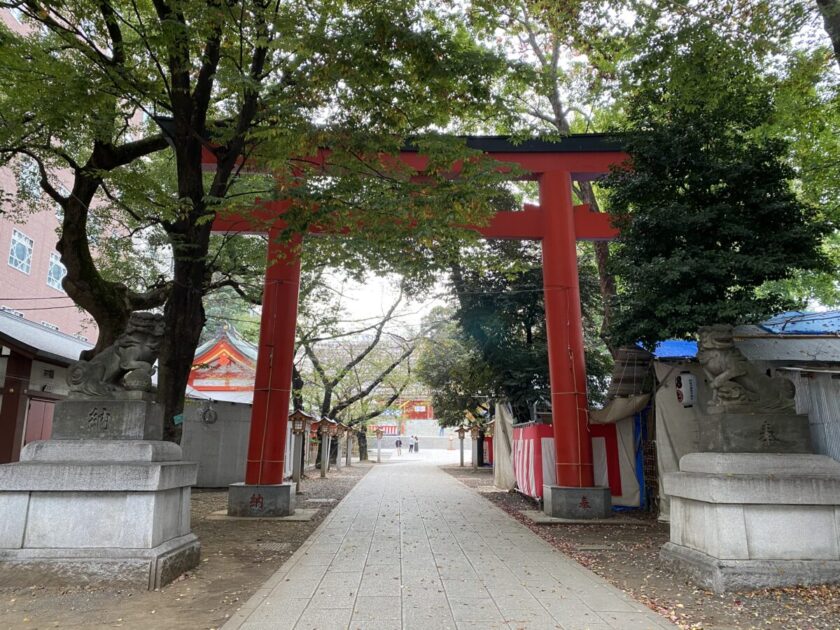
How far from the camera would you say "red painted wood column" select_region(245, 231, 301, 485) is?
10.9 m

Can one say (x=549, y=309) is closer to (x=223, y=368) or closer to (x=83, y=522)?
(x=83, y=522)

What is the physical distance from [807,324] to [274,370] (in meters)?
10.6

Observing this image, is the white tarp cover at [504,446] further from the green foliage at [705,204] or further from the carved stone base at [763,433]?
the carved stone base at [763,433]

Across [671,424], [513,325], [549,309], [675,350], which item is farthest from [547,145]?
[671,424]

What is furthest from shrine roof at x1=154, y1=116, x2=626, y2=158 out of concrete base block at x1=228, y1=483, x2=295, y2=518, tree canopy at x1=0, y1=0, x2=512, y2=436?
concrete base block at x1=228, y1=483, x2=295, y2=518

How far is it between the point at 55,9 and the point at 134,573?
7984 mm

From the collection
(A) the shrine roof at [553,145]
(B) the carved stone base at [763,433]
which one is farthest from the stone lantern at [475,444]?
(B) the carved stone base at [763,433]

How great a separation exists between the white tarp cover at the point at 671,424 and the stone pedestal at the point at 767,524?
4606mm

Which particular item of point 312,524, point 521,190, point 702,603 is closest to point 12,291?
point 312,524

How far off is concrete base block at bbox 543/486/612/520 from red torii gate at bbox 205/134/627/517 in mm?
19

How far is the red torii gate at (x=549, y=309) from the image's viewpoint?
35.8 feet

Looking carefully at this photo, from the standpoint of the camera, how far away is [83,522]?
17.8 ft

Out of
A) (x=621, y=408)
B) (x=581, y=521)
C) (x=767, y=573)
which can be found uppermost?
(x=621, y=408)

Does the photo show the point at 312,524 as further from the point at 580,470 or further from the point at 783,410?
the point at 783,410
